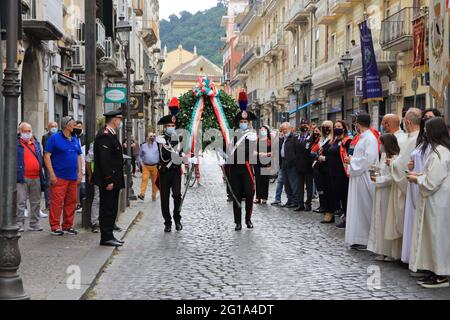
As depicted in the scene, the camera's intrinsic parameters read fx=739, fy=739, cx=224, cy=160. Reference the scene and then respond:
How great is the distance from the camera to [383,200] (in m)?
9.54

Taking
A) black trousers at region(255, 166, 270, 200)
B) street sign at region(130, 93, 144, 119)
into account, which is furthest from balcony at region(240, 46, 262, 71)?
black trousers at region(255, 166, 270, 200)

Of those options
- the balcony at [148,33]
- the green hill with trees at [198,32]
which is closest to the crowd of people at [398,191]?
the balcony at [148,33]

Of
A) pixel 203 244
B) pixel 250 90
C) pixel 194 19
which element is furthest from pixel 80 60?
pixel 194 19

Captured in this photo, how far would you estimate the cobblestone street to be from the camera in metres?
7.49

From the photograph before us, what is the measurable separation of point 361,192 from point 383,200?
3.40 ft

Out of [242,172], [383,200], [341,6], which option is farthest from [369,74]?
[383,200]

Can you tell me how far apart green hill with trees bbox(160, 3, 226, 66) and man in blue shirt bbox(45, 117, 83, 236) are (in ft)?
361

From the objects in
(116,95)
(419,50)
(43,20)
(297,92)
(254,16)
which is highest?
(254,16)

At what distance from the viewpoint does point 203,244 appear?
11008 millimetres

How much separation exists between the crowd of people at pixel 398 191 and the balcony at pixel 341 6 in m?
19.6

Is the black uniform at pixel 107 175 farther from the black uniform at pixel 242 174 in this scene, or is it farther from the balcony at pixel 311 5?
the balcony at pixel 311 5

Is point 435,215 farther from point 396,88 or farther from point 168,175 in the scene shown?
point 396,88
